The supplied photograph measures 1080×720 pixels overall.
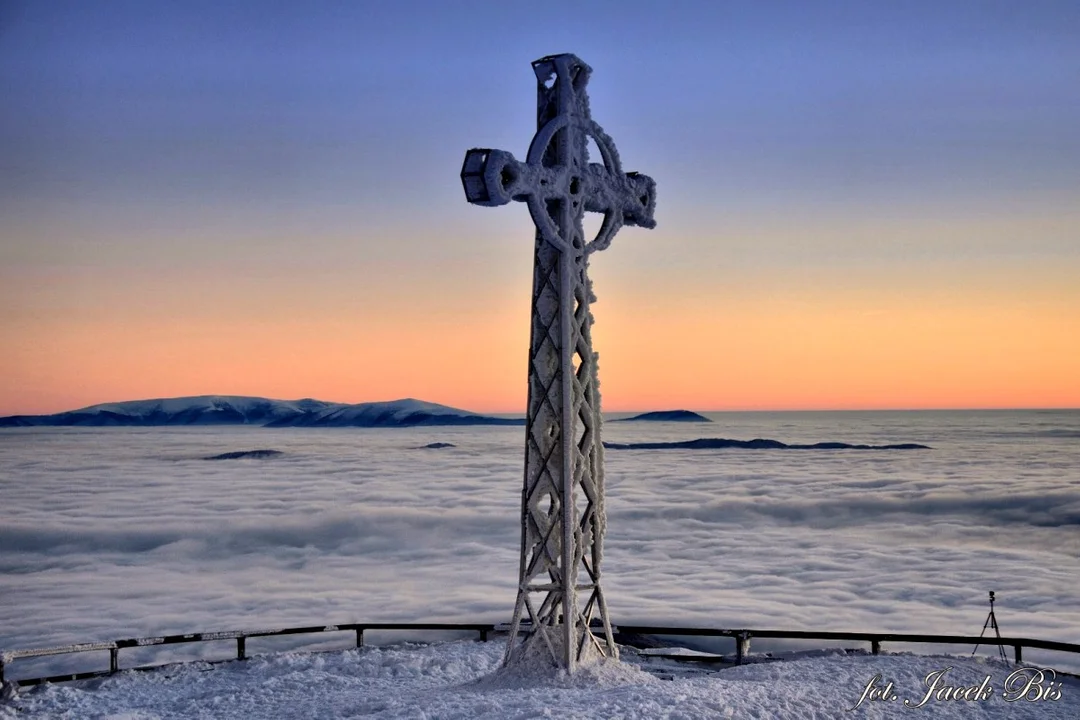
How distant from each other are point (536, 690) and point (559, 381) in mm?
4672

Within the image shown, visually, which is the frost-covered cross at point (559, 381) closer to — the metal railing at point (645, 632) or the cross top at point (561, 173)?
the cross top at point (561, 173)

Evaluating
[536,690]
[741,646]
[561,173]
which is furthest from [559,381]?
[741,646]

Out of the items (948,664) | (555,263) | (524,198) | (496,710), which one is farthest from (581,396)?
(948,664)

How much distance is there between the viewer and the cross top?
1625cm

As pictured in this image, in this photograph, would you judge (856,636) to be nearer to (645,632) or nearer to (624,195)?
(645,632)

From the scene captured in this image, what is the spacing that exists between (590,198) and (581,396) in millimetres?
3304

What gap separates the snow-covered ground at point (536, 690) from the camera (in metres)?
15.1

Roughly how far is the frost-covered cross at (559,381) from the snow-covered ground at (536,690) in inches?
37.1

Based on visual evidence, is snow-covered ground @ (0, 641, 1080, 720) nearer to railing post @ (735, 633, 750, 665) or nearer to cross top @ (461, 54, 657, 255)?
railing post @ (735, 633, 750, 665)

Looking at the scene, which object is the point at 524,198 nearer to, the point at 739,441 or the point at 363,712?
the point at 363,712

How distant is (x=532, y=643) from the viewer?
17.0 metres

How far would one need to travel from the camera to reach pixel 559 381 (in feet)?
56.0

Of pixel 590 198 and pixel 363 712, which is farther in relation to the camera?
pixel 590 198

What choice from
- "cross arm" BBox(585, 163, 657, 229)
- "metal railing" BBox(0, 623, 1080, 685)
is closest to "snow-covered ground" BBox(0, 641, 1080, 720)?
"metal railing" BBox(0, 623, 1080, 685)
